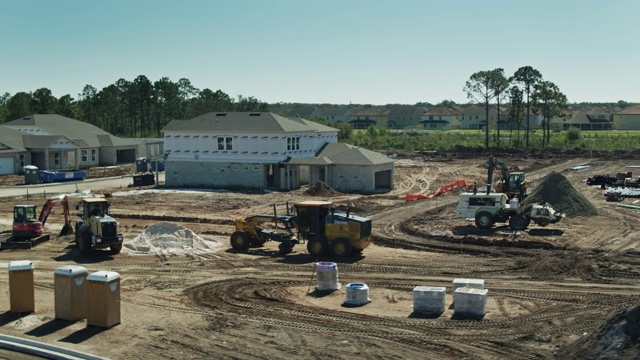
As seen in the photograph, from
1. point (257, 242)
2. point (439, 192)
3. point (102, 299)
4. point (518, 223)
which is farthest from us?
point (439, 192)

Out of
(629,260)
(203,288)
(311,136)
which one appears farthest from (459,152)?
(203,288)

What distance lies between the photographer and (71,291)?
65.6 ft

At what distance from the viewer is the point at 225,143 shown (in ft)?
193

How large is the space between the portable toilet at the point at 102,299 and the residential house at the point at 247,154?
115ft

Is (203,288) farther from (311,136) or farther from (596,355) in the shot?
(311,136)

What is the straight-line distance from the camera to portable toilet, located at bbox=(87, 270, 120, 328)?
19.3 m

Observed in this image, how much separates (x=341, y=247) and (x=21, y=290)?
12088 mm

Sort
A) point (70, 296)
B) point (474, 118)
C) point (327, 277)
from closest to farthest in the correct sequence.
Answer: point (70, 296) < point (327, 277) < point (474, 118)

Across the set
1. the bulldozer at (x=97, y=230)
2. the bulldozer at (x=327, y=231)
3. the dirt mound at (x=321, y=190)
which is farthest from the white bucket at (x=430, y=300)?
the dirt mound at (x=321, y=190)

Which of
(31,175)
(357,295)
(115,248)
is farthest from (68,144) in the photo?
(357,295)

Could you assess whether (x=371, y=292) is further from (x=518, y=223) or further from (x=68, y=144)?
(x=68, y=144)

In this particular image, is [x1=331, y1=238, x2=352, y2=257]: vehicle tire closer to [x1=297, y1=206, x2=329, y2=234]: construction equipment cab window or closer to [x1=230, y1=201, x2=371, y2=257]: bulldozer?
[x1=230, y1=201, x2=371, y2=257]: bulldozer

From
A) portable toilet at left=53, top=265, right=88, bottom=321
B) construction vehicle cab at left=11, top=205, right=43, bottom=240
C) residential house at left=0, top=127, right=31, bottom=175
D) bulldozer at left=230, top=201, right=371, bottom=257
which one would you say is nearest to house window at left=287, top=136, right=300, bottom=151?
construction vehicle cab at left=11, top=205, right=43, bottom=240

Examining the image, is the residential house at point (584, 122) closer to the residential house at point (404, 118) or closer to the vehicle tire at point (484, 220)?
the residential house at point (404, 118)
